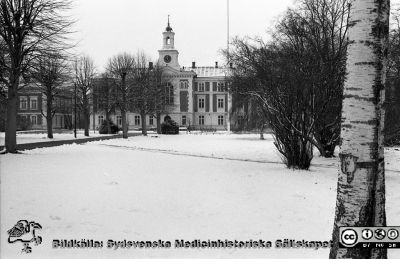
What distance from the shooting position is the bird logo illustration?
532 cm

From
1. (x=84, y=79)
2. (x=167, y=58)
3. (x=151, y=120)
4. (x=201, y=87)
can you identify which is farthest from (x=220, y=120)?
(x=84, y=79)

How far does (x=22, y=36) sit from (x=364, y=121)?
17.1m

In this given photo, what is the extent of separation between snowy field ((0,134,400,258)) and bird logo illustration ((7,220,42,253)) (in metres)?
0.09

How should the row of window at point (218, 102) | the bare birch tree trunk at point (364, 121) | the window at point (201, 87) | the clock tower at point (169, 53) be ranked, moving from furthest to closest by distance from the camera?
the row of window at point (218, 102) < the window at point (201, 87) < the clock tower at point (169, 53) < the bare birch tree trunk at point (364, 121)

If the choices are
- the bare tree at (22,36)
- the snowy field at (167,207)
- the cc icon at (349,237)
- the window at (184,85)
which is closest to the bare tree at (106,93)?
the bare tree at (22,36)

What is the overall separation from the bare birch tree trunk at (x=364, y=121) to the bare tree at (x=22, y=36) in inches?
647

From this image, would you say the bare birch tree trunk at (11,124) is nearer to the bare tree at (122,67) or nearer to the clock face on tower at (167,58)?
the bare tree at (122,67)

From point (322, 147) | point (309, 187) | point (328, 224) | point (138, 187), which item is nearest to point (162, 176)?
point (138, 187)

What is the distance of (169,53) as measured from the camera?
277 feet

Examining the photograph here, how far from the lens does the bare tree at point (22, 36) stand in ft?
55.4

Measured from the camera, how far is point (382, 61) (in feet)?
12.3

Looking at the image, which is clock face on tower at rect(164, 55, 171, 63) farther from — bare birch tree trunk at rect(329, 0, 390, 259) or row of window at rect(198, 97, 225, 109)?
Answer: bare birch tree trunk at rect(329, 0, 390, 259)

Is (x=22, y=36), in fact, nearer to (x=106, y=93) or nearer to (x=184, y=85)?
(x=106, y=93)

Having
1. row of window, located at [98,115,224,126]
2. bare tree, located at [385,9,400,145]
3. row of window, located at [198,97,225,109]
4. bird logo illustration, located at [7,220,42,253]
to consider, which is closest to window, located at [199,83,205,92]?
row of window, located at [198,97,225,109]
